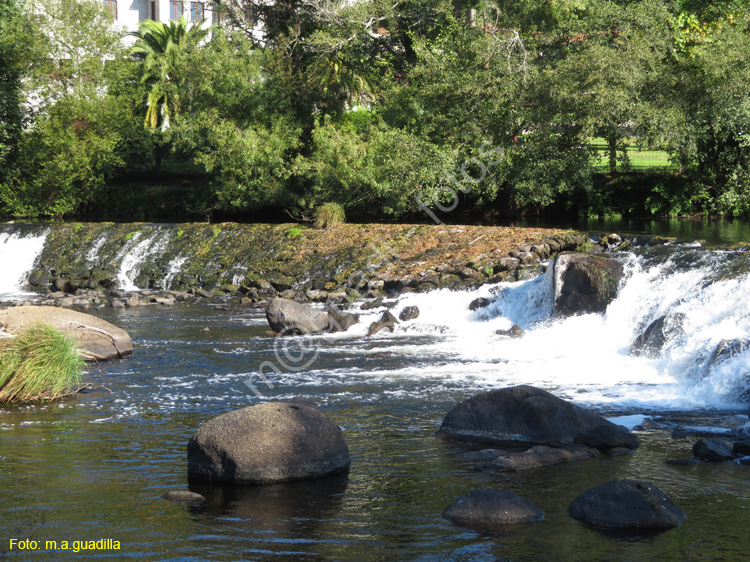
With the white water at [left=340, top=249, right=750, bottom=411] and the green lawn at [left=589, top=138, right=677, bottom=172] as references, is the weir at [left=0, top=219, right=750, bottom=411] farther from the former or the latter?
the green lawn at [left=589, top=138, right=677, bottom=172]

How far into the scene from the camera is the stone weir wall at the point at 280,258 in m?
24.5

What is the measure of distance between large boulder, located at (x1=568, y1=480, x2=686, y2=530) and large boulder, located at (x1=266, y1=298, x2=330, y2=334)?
11956 millimetres

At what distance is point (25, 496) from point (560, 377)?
371 inches

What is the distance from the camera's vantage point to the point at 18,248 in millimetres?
31891

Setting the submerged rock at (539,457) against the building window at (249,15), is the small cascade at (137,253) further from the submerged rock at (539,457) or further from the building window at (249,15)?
the submerged rock at (539,457)

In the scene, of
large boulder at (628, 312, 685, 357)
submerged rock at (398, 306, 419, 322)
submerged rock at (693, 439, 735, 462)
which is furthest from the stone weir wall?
submerged rock at (693, 439, 735, 462)

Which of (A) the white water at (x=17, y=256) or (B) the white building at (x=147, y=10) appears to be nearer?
(A) the white water at (x=17, y=256)

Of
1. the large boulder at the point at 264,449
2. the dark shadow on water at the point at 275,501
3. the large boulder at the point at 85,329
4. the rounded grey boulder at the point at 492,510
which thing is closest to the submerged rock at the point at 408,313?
the large boulder at the point at 85,329

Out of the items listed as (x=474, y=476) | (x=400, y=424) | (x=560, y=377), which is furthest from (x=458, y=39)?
(x=474, y=476)

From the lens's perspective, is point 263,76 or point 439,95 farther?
point 263,76

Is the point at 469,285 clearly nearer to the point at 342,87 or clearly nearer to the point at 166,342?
the point at 166,342

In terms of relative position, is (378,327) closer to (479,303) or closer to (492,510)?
(479,303)

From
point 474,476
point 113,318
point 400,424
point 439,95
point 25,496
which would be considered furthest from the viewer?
point 439,95

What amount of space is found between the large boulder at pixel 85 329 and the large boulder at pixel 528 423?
812cm
